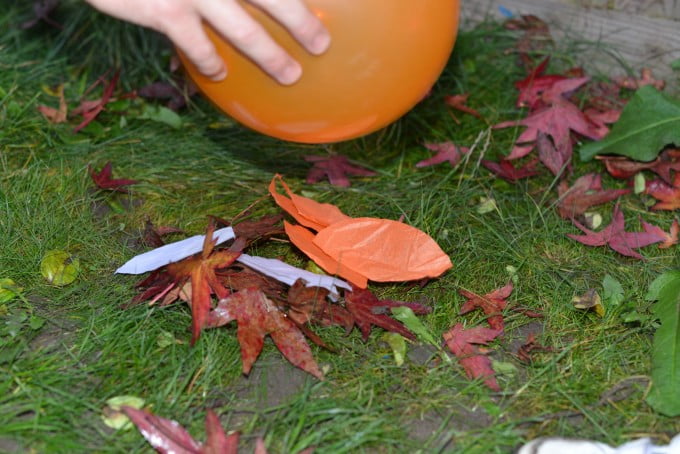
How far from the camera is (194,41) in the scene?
60.2 inches

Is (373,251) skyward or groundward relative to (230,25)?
groundward

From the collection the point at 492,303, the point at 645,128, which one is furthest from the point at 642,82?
the point at 492,303

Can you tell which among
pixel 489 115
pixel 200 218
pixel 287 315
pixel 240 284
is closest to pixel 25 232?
pixel 200 218

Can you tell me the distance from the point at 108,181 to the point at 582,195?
1.20 metres

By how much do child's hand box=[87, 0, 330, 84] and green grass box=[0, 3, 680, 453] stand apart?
53cm

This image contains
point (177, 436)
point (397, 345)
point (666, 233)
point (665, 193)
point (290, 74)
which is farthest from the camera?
point (665, 193)

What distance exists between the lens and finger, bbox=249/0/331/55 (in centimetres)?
146

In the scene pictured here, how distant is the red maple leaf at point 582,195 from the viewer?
211cm

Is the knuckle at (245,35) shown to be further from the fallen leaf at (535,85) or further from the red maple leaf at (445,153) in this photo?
the fallen leaf at (535,85)

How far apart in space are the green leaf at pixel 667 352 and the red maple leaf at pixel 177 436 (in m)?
0.79

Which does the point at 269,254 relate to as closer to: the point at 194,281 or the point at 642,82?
the point at 194,281

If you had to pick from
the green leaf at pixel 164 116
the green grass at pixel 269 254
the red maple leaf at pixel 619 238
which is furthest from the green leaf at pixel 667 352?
the green leaf at pixel 164 116

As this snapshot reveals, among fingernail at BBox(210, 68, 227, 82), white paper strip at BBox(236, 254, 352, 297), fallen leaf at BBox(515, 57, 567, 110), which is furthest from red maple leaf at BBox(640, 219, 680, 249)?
fingernail at BBox(210, 68, 227, 82)

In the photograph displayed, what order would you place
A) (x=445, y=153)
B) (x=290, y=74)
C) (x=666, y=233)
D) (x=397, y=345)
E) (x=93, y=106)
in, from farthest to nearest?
(x=93, y=106), (x=445, y=153), (x=666, y=233), (x=397, y=345), (x=290, y=74)
